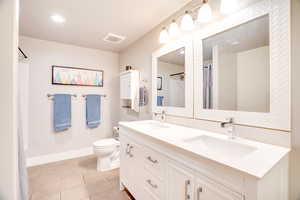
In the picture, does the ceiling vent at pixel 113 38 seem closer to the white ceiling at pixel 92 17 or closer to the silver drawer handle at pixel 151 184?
the white ceiling at pixel 92 17

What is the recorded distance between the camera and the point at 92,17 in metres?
1.94

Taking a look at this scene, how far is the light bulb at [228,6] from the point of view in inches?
47.1

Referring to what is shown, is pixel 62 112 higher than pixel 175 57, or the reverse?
pixel 175 57

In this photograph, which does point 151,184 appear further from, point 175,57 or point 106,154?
point 175,57

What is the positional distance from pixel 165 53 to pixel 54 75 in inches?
86.5

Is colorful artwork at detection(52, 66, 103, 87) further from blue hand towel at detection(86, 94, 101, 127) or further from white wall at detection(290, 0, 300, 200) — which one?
white wall at detection(290, 0, 300, 200)

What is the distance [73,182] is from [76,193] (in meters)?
0.28

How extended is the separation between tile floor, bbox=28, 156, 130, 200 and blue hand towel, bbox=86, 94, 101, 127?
82 centimetres

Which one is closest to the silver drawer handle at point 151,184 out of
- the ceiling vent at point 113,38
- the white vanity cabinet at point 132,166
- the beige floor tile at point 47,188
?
the white vanity cabinet at point 132,166

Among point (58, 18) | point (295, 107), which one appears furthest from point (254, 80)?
point (58, 18)

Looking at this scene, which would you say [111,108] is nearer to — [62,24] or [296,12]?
[62,24]

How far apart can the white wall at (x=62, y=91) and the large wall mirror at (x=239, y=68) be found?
7.97 ft
